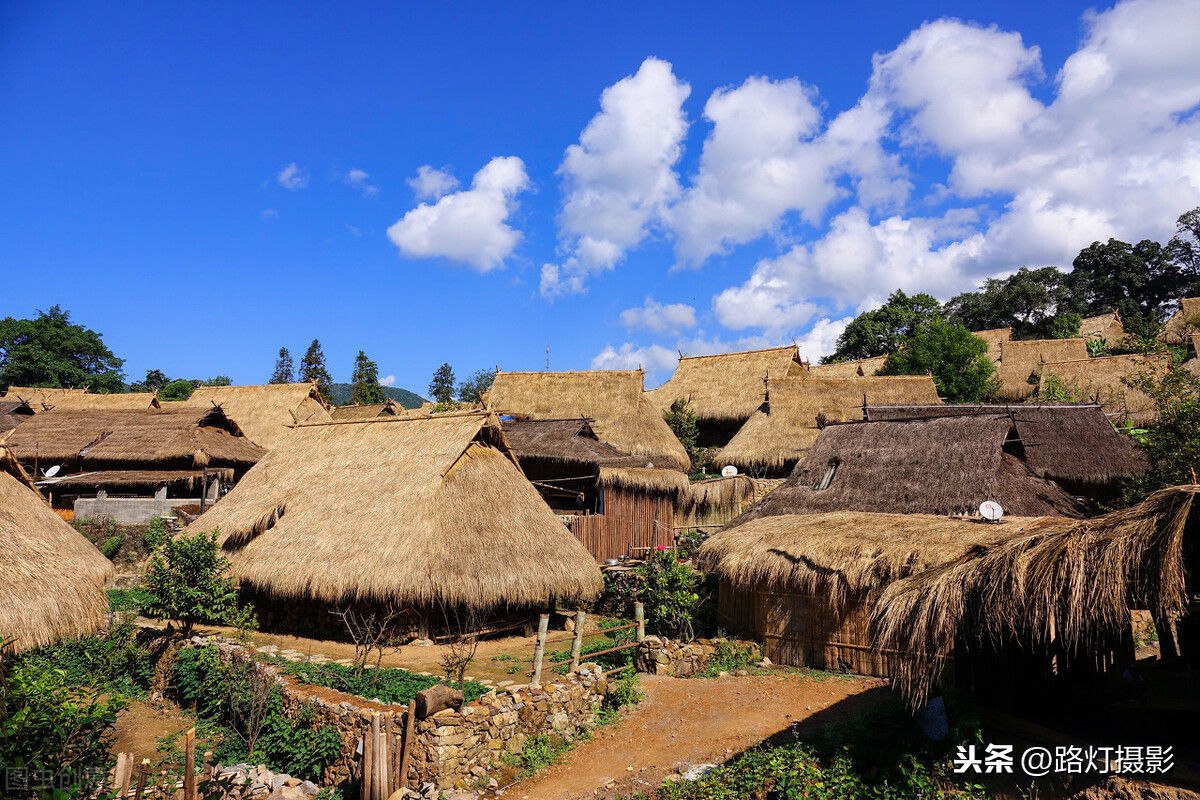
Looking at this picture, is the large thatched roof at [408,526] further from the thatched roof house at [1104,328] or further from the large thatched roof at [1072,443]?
the thatched roof house at [1104,328]

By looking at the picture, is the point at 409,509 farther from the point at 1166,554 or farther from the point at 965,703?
the point at 1166,554

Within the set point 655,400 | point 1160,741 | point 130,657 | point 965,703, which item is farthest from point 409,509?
point 655,400

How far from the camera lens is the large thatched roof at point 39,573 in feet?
31.2

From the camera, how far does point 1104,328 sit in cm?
4197

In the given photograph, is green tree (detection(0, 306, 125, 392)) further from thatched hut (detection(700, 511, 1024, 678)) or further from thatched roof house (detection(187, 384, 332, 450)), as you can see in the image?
thatched hut (detection(700, 511, 1024, 678))

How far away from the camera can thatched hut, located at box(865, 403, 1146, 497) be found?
1853cm

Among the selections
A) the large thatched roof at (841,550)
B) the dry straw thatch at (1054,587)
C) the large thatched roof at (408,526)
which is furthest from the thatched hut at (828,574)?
the dry straw thatch at (1054,587)

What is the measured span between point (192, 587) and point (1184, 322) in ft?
151

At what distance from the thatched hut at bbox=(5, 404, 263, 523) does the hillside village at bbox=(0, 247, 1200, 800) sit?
0.15 meters

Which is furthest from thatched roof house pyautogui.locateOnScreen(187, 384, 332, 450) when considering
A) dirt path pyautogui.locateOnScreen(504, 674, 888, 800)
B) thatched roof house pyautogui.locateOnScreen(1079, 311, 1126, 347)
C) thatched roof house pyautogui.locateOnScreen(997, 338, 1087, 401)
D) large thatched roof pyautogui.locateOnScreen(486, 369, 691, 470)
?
thatched roof house pyautogui.locateOnScreen(1079, 311, 1126, 347)

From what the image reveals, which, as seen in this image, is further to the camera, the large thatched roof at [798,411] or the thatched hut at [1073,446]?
the large thatched roof at [798,411]

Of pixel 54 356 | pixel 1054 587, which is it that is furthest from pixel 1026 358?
pixel 54 356

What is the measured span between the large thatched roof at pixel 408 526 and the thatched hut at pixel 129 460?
773cm

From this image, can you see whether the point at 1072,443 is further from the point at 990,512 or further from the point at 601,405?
the point at 601,405
